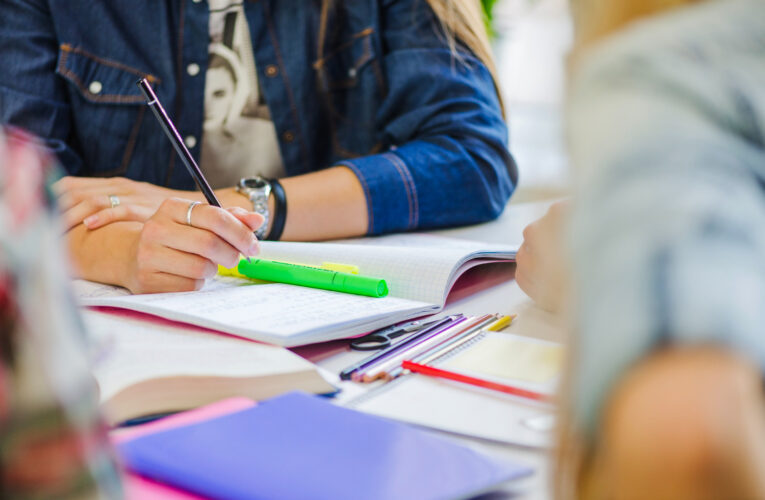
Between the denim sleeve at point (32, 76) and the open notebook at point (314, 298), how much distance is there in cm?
37

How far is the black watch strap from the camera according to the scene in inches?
33.2

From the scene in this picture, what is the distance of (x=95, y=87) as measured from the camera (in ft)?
3.33

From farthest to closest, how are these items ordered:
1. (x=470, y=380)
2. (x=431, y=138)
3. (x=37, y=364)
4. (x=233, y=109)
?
1. (x=233, y=109)
2. (x=431, y=138)
3. (x=470, y=380)
4. (x=37, y=364)

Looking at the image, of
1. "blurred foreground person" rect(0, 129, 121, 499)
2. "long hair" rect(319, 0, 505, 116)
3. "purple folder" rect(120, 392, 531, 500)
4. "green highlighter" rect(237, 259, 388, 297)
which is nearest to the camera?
"blurred foreground person" rect(0, 129, 121, 499)

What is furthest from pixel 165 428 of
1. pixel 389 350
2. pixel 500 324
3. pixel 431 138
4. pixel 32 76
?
pixel 32 76

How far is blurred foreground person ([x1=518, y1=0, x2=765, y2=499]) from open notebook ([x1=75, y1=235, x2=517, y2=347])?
296 mm

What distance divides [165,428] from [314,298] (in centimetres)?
25

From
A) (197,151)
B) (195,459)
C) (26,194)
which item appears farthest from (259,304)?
(197,151)

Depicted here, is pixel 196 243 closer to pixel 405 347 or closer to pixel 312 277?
pixel 312 277

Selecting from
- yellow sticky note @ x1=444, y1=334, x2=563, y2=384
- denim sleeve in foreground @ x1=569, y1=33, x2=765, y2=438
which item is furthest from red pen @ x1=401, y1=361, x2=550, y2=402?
denim sleeve in foreground @ x1=569, y1=33, x2=765, y2=438

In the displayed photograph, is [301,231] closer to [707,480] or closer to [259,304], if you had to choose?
[259,304]

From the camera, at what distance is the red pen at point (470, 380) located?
1.35 ft

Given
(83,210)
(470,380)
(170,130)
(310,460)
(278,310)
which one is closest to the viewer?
(310,460)

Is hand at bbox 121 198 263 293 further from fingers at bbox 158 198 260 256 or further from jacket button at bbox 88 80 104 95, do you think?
jacket button at bbox 88 80 104 95
